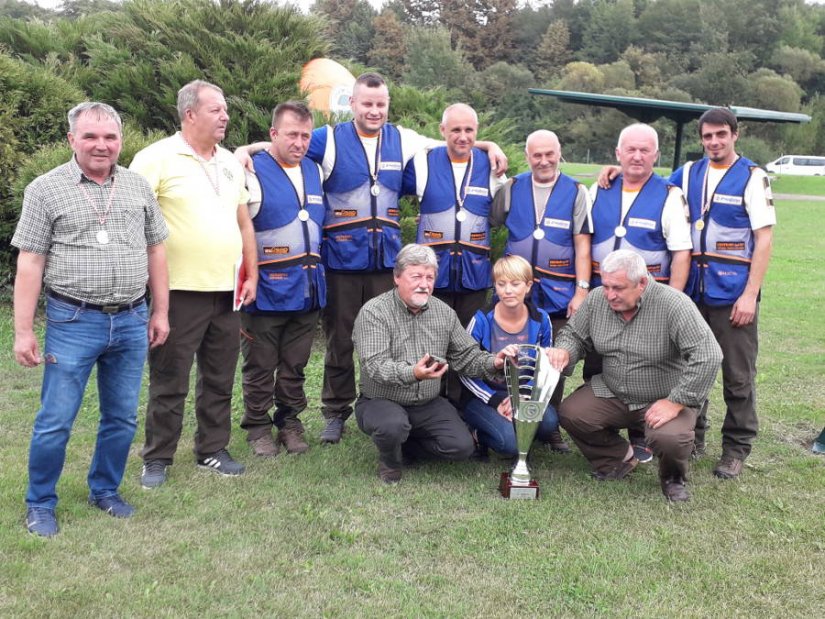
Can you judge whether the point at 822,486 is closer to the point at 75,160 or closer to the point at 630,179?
the point at 630,179

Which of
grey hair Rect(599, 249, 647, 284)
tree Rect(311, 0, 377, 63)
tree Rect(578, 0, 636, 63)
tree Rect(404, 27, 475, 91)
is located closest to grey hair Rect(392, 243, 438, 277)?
grey hair Rect(599, 249, 647, 284)

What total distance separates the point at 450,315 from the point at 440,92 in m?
4.37

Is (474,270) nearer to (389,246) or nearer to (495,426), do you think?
(389,246)

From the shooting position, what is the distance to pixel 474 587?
3.33m

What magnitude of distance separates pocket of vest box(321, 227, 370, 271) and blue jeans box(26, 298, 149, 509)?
4.96 ft

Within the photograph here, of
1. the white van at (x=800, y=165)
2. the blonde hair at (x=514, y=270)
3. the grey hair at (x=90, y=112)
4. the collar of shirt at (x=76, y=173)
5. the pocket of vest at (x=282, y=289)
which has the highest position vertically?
the grey hair at (x=90, y=112)

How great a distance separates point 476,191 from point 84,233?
2361mm

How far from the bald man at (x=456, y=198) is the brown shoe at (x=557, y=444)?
1.02 metres

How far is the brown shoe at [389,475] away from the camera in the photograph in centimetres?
446

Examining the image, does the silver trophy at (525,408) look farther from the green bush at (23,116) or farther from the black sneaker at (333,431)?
the green bush at (23,116)

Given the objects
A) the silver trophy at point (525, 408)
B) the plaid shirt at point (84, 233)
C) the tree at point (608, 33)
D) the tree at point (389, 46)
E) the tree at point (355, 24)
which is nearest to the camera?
the plaid shirt at point (84, 233)

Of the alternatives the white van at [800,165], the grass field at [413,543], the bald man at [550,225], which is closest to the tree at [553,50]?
the white van at [800,165]

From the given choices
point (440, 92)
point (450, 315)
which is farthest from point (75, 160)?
point (440, 92)

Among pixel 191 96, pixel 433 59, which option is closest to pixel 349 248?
pixel 191 96
